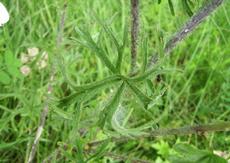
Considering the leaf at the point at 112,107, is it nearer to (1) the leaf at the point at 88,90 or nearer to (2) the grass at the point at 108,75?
(1) the leaf at the point at 88,90

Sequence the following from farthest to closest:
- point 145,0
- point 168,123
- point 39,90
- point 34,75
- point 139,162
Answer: point 145,0
point 168,123
point 34,75
point 39,90
point 139,162

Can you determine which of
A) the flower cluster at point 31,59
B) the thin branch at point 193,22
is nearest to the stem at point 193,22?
the thin branch at point 193,22

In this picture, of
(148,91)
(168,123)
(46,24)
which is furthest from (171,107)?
(148,91)

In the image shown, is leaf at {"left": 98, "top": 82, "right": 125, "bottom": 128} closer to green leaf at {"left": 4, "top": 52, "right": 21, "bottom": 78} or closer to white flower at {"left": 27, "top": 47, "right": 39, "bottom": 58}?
green leaf at {"left": 4, "top": 52, "right": 21, "bottom": 78}

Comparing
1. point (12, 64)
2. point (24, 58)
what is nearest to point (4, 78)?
point (12, 64)

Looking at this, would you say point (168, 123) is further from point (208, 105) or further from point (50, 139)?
point (50, 139)

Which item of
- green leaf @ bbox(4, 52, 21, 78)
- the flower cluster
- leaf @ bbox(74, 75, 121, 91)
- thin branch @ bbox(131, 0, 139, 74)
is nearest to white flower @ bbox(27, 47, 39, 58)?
the flower cluster

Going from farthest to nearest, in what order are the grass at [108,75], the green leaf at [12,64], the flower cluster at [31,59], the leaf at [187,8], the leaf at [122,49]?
the flower cluster at [31,59] < the grass at [108,75] < the green leaf at [12,64] < the leaf at [187,8] < the leaf at [122,49]

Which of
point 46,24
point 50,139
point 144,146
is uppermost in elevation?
point 46,24
